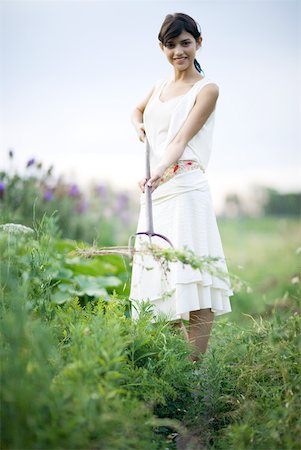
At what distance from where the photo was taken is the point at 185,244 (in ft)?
10.2

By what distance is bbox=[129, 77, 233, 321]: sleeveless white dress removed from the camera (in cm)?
313

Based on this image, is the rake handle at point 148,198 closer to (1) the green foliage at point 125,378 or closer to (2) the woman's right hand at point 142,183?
(2) the woman's right hand at point 142,183

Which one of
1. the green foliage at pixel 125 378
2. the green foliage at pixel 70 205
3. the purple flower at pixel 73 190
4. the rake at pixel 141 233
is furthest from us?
the purple flower at pixel 73 190

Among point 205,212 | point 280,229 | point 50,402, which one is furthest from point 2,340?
point 280,229

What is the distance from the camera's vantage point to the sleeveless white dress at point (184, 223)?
313cm

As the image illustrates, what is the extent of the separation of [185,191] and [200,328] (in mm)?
709

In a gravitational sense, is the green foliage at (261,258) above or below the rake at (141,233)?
below

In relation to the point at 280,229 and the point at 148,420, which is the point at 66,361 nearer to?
the point at 148,420

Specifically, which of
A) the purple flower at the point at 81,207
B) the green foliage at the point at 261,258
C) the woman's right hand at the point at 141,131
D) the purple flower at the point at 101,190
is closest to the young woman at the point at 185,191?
the woman's right hand at the point at 141,131

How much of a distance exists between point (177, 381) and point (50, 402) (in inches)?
A: 37.4

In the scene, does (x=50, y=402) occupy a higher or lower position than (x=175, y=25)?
lower

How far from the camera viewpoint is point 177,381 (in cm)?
268

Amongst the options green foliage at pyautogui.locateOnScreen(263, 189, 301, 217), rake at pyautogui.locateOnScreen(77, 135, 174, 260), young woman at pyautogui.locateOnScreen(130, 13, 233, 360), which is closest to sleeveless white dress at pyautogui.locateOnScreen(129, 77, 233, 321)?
young woman at pyautogui.locateOnScreen(130, 13, 233, 360)

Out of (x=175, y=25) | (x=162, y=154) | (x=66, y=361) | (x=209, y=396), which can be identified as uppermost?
(x=175, y=25)
